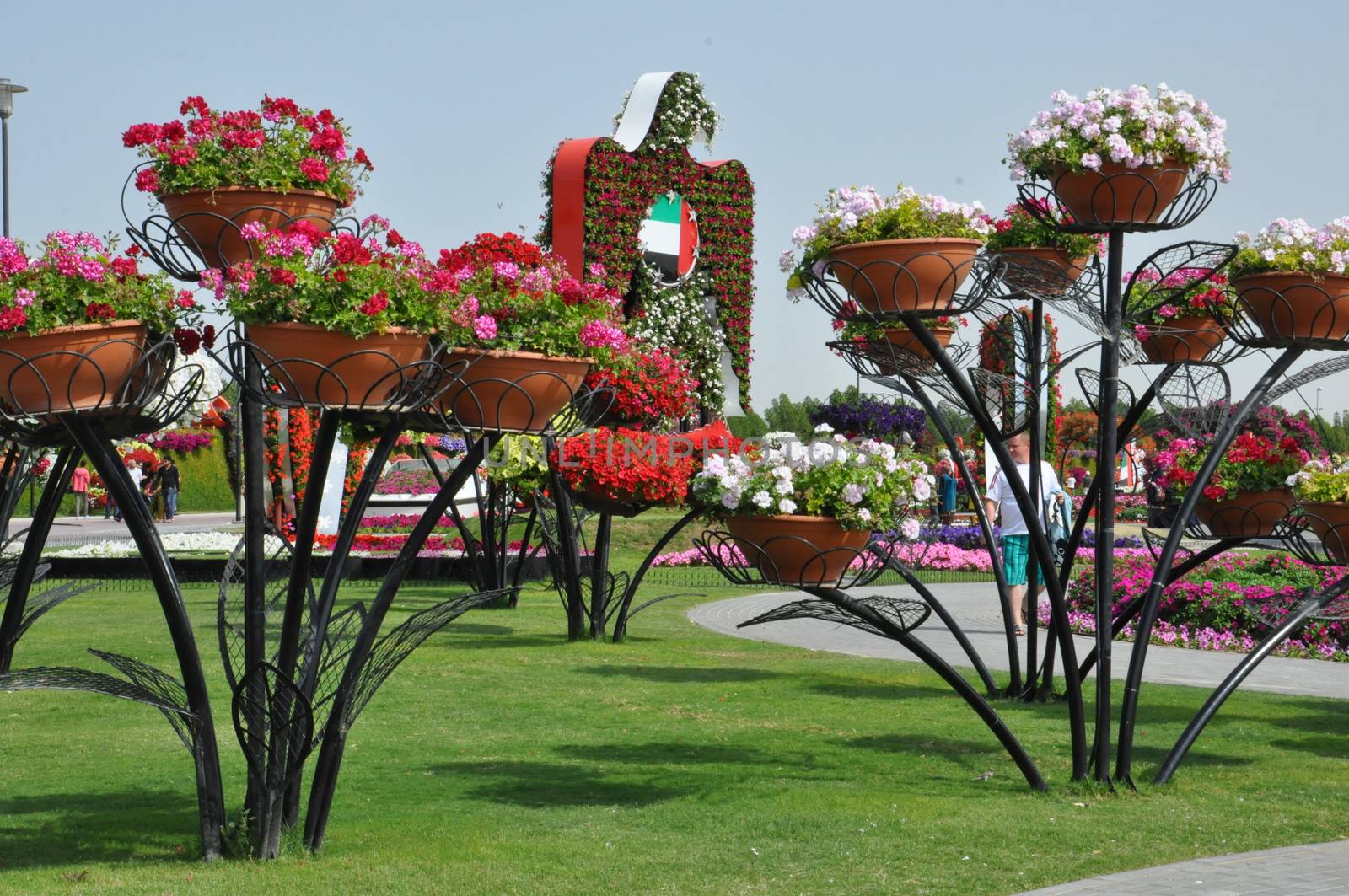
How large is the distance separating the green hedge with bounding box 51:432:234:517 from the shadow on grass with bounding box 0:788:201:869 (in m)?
36.7

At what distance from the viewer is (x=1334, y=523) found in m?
6.41

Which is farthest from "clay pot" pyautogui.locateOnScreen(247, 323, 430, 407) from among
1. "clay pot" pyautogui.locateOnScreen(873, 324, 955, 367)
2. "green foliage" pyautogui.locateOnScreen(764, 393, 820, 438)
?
"green foliage" pyautogui.locateOnScreen(764, 393, 820, 438)

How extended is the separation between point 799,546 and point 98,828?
277 cm

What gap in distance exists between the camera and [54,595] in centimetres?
680

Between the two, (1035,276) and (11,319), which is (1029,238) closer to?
(1035,276)

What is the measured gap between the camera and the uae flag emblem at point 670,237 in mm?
26812

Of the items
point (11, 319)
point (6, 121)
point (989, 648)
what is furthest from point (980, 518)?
point (6, 121)

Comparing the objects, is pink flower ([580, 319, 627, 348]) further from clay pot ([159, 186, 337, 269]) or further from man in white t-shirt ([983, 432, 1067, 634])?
man in white t-shirt ([983, 432, 1067, 634])

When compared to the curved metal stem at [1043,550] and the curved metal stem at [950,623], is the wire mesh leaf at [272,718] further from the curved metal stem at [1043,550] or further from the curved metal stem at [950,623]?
the curved metal stem at [950,623]

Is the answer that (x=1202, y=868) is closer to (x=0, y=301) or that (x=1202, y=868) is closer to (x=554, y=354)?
(x=554, y=354)

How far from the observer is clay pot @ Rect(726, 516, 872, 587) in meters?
5.40

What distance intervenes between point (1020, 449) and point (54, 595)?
7352mm

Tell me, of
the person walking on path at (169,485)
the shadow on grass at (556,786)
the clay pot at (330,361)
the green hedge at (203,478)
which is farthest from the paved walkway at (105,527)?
the clay pot at (330,361)

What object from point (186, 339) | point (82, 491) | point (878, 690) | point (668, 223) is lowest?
point (878, 690)
